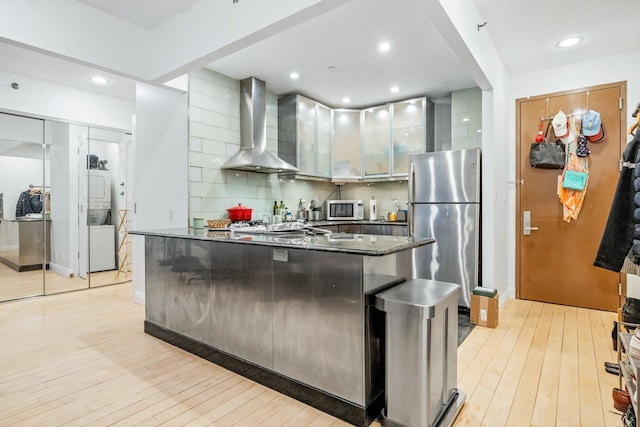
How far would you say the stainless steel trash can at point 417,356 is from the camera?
1611mm

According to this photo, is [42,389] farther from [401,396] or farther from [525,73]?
[525,73]

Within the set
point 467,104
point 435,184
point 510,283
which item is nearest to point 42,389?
point 435,184

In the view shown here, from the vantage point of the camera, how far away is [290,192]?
5004 millimetres

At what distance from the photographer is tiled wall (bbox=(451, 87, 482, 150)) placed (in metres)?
4.39

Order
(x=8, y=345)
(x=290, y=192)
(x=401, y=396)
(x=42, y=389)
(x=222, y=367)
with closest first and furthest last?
(x=401, y=396) < (x=42, y=389) < (x=222, y=367) < (x=8, y=345) < (x=290, y=192)

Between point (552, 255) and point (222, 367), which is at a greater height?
point (552, 255)

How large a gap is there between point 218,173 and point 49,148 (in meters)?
2.62

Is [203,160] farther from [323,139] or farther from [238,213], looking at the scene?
[323,139]

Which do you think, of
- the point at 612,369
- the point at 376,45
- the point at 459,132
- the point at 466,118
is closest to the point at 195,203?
the point at 376,45

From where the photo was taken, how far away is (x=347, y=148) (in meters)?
5.26

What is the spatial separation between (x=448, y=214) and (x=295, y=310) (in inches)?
96.2

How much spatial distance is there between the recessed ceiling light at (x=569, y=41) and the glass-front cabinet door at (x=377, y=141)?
213 centimetres

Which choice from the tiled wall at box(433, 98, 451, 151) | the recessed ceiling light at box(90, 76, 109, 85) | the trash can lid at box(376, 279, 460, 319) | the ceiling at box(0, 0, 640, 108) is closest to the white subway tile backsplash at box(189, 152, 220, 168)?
the ceiling at box(0, 0, 640, 108)

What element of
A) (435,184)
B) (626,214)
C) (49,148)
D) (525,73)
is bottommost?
(626,214)
